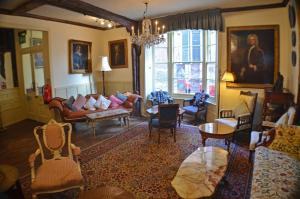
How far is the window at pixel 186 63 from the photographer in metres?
6.01

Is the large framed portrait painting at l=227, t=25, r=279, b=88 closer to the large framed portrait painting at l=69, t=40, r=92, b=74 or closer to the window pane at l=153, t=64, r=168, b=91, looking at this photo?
the window pane at l=153, t=64, r=168, b=91

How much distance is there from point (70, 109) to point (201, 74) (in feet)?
11.4

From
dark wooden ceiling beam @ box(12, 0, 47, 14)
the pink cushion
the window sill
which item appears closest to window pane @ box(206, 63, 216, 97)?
the window sill

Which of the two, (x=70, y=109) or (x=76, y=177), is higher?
(x=70, y=109)

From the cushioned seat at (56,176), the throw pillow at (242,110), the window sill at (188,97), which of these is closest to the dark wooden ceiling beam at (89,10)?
the window sill at (188,97)

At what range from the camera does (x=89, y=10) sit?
480 centimetres

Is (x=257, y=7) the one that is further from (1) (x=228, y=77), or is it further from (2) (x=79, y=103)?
(2) (x=79, y=103)

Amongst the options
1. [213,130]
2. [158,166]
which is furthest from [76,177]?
[213,130]

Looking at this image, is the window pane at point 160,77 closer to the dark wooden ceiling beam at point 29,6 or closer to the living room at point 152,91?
the living room at point 152,91

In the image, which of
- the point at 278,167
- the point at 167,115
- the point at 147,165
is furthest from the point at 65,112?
the point at 278,167

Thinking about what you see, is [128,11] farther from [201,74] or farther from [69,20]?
[201,74]

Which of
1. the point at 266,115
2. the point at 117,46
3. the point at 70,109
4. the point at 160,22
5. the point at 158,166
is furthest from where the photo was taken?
the point at 117,46

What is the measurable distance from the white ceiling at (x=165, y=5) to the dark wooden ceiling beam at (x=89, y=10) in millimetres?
112

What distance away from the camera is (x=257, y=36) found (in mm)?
4949
